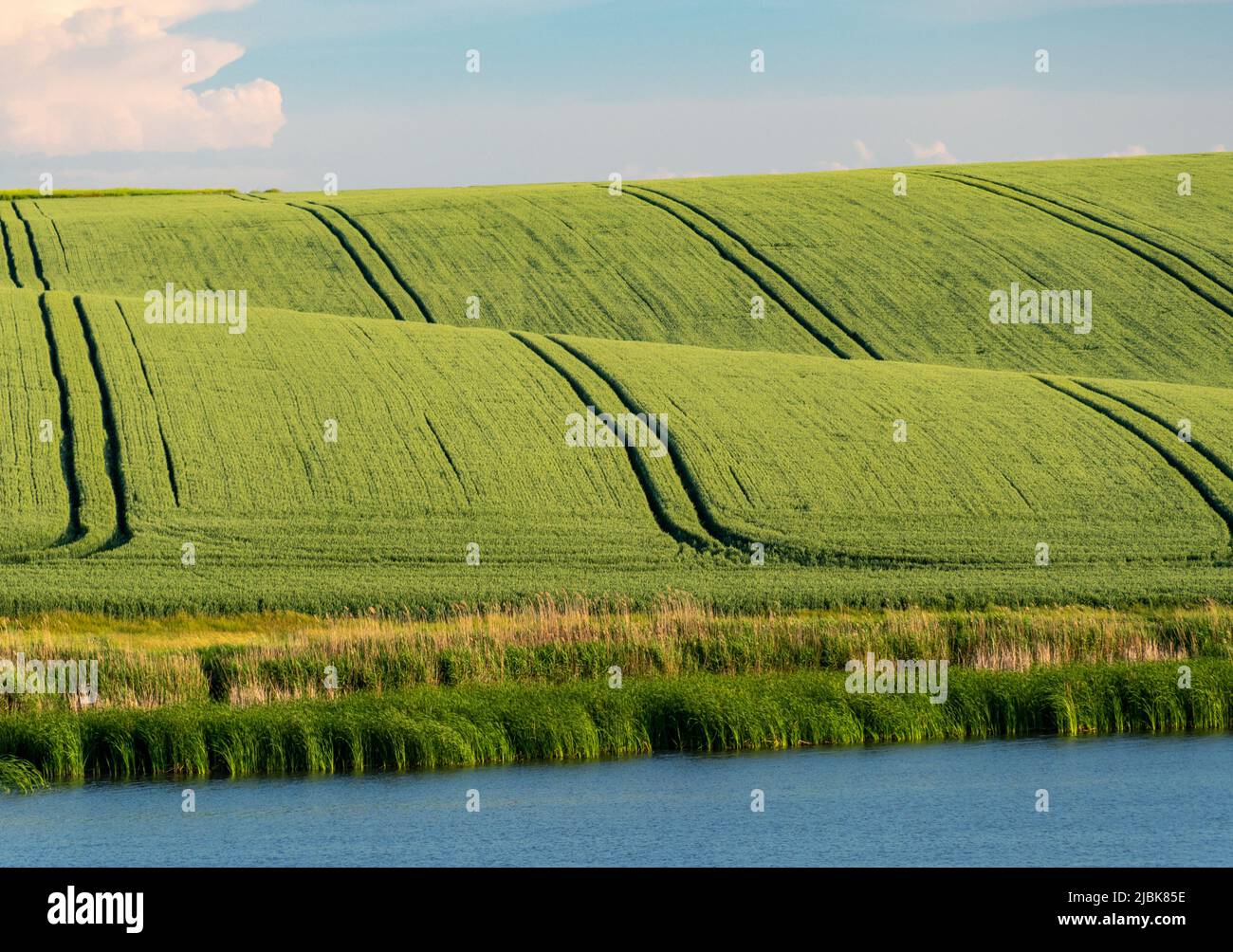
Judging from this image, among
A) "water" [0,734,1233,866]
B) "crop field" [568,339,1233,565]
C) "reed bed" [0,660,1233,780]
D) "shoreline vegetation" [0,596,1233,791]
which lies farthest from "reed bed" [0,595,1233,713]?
"crop field" [568,339,1233,565]

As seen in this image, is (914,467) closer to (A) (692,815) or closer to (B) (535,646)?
(B) (535,646)

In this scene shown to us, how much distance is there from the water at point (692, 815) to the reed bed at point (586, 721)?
64 cm

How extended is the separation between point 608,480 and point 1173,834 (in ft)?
92.4

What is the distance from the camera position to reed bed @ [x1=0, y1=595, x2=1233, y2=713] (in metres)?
27.7

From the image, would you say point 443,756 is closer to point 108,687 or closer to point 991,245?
point 108,687

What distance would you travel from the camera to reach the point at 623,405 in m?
52.8

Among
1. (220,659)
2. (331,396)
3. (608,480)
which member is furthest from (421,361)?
(220,659)

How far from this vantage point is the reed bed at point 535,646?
27656 millimetres

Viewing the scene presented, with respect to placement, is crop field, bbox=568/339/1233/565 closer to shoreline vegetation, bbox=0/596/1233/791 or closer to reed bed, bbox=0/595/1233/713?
reed bed, bbox=0/595/1233/713

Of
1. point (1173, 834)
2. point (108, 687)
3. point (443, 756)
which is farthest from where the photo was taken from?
point (108, 687)

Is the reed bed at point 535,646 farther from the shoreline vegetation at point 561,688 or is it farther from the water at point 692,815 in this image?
the water at point 692,815

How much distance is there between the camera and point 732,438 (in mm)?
50094

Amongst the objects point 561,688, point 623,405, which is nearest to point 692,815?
point 561,688

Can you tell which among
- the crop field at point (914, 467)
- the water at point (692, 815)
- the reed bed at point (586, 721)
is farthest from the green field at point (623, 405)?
the water at point (692, 815)
